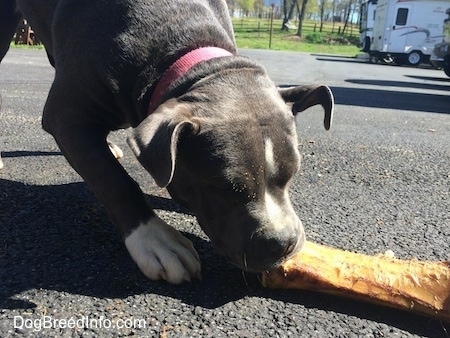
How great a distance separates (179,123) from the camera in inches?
79.7

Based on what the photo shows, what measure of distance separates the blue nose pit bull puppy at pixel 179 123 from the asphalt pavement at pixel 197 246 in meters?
0.15

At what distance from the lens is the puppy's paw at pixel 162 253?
216cm

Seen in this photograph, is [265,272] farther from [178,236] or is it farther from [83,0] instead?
[83,0]

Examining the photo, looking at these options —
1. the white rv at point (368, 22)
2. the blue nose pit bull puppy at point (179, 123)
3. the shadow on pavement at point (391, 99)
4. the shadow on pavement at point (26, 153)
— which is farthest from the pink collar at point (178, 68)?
the white rv at point (368, 22)

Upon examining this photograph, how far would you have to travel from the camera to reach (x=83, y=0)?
3.10 meters

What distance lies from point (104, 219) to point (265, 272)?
3.37ft

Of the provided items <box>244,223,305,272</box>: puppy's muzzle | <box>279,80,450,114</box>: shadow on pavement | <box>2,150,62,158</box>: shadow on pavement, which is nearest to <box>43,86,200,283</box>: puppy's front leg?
<box>244,223,305,272</box>: puppy's muzzle

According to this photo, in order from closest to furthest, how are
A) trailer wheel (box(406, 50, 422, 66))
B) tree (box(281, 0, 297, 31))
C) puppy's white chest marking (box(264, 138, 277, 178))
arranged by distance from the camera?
puppy's white chest marking (box(264, 138, 277, 178)), trailer wheel (box(406, 50, 422, 66)), tree (box(281, 0, 297, 31))

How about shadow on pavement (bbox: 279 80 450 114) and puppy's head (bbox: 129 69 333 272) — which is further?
shadow on pavement (bbox: 279 80 450 114)

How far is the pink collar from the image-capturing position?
2.48 metres

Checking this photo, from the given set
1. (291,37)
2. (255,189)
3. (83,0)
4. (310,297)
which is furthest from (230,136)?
(291,37)

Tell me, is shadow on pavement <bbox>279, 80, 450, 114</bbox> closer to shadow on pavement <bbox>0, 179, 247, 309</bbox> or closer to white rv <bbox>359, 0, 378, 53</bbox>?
shadow on pavement <bbox>0, 179, 247, 309</bbox>

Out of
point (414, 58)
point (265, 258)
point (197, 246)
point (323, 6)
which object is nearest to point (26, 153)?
point (197, 246)

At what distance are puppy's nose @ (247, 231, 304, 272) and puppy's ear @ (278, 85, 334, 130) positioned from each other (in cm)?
79
